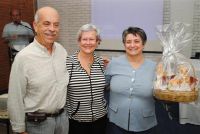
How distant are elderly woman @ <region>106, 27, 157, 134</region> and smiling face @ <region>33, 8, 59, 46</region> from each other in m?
0.51

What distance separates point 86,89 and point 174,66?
65 centimetres

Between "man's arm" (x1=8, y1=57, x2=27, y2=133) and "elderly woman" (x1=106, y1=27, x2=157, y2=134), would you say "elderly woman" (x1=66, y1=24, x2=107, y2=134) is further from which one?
"man's arm" (x1=8, y1=57, x2=27, y2=133)

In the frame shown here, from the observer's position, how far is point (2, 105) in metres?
2.95

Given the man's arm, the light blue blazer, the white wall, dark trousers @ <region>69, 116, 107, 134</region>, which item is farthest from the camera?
the white wall

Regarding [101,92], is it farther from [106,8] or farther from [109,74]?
[106,8]

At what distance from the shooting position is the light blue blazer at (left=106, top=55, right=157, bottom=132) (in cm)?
194

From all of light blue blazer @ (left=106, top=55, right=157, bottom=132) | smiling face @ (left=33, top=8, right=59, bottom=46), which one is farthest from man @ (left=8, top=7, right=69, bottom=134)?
light blue blazer @ (left=106, top=55, right=157, bottom=132)

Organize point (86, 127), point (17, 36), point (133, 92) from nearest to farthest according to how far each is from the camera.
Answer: point (133, 92), point (86, 127), point (17, 36)

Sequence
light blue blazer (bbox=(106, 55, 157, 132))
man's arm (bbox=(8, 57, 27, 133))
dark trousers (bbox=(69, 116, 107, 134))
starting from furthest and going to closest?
dark trousers (bbox=(69, 116, 107, 134))
light blue blazer (bbox=(106, 55, 157, 132))
man's arm (bbox=(8, 57, 27, 133))

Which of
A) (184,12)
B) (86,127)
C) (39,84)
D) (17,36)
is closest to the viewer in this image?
(39,84)

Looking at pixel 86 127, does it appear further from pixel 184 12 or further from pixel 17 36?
pixel 17 36

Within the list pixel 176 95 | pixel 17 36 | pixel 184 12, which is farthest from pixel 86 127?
pixel 17 36

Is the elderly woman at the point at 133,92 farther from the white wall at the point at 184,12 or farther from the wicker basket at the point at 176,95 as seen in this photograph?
the white wall at the point at 184,12

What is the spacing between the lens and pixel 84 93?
199 centimetres
